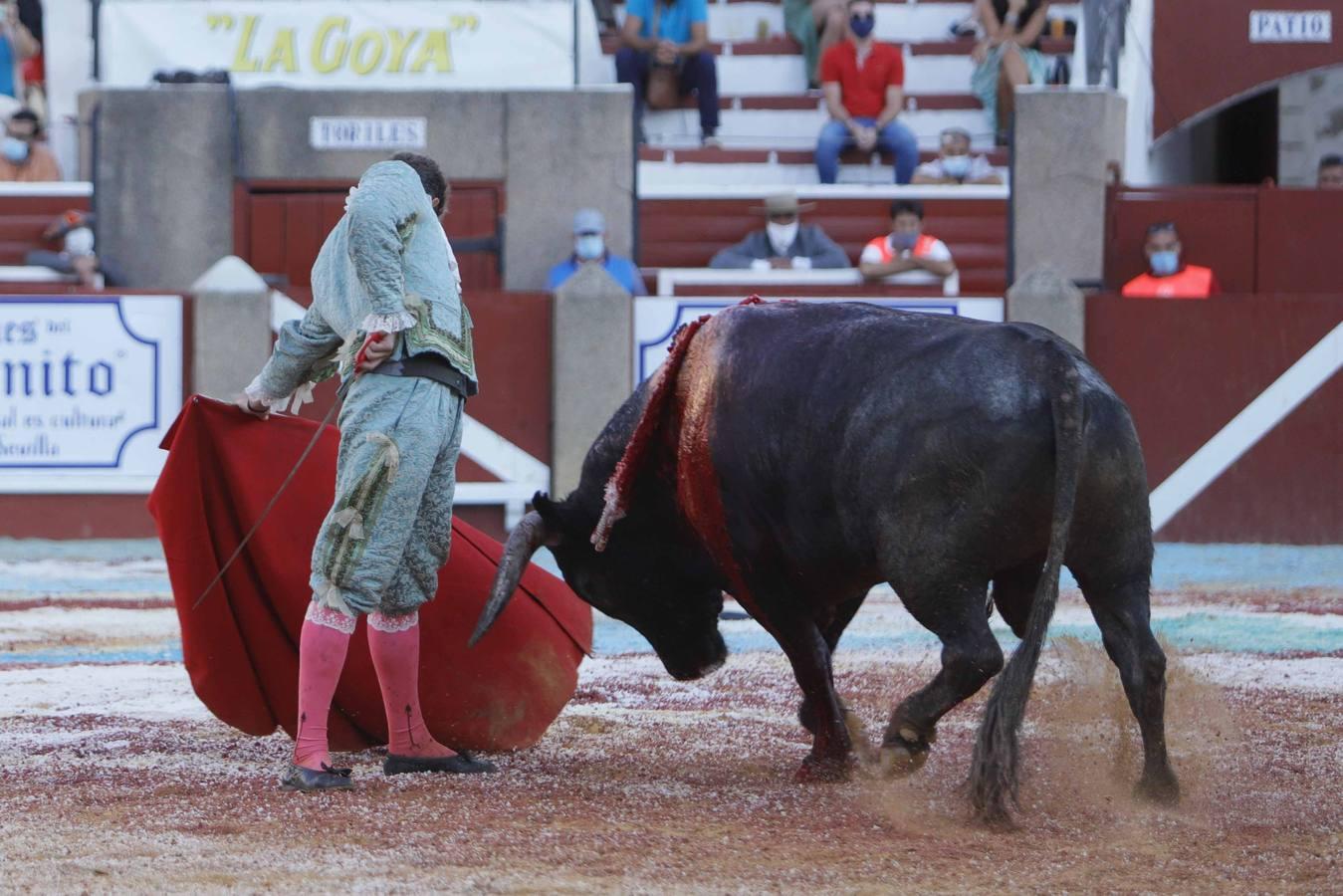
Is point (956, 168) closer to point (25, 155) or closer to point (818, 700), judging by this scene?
point (25, 155)

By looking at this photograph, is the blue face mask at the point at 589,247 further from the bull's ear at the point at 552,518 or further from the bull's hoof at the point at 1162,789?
the bull's hoof at the point at 1162,789

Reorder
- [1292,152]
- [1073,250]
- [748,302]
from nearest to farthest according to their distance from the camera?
[748,302]
[1073,250]
[1292,152]

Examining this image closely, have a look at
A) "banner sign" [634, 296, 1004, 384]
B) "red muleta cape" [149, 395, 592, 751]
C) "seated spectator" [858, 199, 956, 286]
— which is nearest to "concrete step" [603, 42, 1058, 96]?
"seated spectator" [858, 199, 956, 286]

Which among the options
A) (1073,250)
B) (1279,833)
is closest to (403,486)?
(1279,833)

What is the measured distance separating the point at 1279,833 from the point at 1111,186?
880 centimetres

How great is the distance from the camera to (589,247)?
39.5ft

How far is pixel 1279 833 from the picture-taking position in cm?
418

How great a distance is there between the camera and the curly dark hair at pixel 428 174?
4.82 metres

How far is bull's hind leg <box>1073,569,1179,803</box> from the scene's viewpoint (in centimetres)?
432

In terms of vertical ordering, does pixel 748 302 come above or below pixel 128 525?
above

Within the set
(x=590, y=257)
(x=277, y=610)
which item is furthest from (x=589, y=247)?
(x=277, y=610)

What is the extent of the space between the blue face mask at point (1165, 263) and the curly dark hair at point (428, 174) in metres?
7.98

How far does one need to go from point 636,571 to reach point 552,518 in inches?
10.7

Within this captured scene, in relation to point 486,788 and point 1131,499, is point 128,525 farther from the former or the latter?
point 1131,499
